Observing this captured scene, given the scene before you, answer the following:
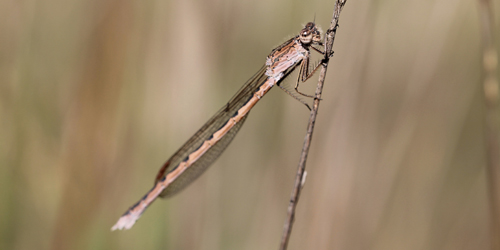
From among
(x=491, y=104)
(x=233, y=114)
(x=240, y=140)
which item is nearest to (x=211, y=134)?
(x=233, y=114)

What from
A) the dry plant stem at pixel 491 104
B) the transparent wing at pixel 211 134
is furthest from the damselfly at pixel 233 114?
the dry plant stem at pixel 491 104

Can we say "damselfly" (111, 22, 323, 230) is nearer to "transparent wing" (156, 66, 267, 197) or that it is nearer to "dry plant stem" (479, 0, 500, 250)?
"transparent wing" (156, 66, 267, 197)

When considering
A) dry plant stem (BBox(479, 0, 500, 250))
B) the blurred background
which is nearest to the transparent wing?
the blurred background

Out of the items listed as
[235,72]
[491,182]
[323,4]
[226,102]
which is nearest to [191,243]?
[226,102]

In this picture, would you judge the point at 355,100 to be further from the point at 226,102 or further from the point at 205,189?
the point at 205,189

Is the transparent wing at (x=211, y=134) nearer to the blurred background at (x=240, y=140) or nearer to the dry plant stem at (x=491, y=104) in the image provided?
the blurred background at (x=240, y=140)

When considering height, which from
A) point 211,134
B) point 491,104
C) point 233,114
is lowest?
point 211,134

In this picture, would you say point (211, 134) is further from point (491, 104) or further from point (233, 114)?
point (491, 104)
